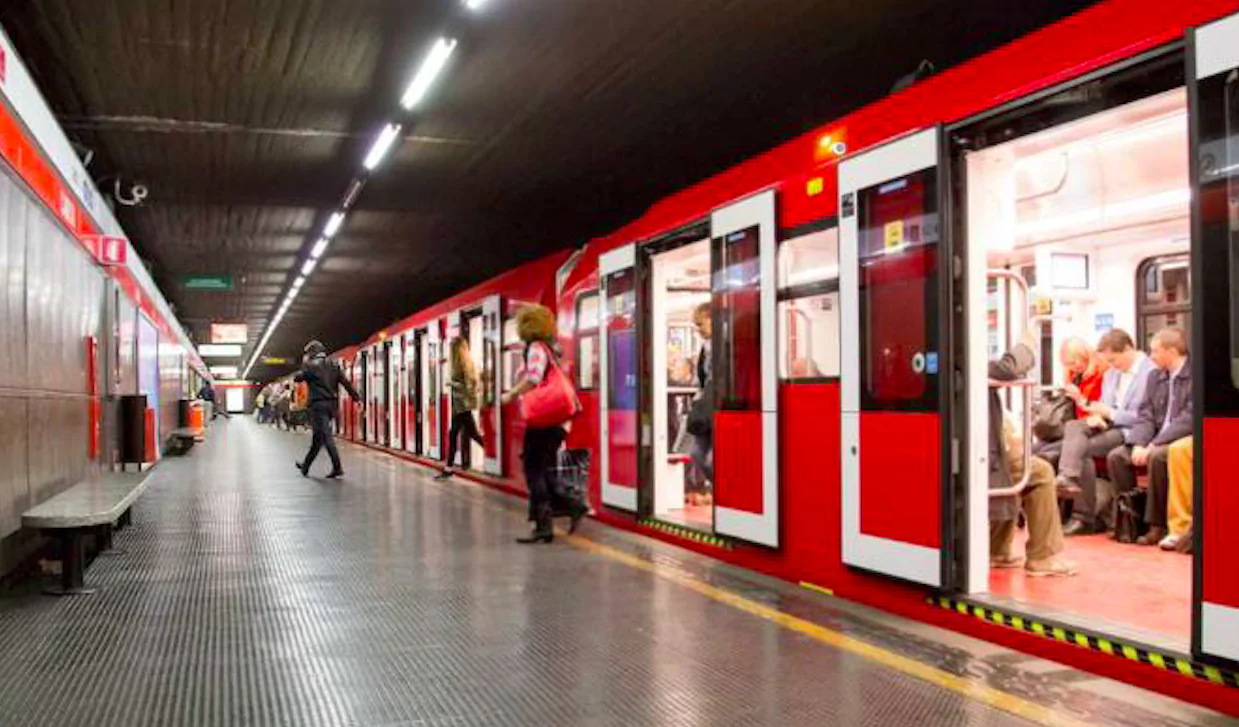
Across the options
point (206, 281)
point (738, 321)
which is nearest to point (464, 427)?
point (738, 321)

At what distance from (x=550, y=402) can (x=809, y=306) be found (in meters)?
2.23

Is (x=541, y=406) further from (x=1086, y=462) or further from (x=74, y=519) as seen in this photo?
(x=1086, y=462)

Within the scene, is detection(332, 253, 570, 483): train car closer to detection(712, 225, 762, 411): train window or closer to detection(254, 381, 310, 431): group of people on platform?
detection(712, 225, 762, 411): train window

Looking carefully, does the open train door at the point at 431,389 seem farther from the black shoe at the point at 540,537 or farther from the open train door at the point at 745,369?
the open train door at the point at 745,369

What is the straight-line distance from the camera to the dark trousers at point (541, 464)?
7062 millimetres

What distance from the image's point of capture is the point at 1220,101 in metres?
3.05

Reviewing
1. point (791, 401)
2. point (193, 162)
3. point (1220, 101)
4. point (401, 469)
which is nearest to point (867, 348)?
point (791, 401)

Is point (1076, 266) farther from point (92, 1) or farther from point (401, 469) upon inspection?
point (401, 469)

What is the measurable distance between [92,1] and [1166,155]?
7362 mm

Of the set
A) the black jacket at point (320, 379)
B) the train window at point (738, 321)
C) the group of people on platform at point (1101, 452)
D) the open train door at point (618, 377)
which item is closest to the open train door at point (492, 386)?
the black jacket at point (320, 379)

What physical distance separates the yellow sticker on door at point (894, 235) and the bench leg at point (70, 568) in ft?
14.5

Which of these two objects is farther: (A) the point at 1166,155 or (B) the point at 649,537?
(B) the point at 649,537

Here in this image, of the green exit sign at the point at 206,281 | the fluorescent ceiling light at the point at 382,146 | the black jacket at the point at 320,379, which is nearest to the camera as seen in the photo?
the fluorescent ceiling light at the point at 382,146

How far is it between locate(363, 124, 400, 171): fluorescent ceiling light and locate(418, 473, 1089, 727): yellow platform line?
547cm
